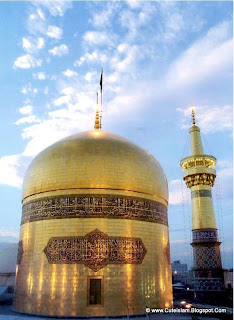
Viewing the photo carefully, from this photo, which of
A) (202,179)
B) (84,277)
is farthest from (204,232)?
(84,277)

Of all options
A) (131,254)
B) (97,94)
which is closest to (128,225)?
(131,254)

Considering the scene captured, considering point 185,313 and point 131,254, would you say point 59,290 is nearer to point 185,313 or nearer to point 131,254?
point 131,254

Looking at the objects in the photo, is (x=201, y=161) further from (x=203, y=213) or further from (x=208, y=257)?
(x=208, y=257)

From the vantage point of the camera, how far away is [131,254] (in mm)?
10695

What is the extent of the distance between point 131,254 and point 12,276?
37.6 feet

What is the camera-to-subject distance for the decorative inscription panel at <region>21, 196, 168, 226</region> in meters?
10.9

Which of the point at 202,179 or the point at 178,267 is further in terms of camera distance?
the point at 178,267

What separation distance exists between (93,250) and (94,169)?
3.08 meters

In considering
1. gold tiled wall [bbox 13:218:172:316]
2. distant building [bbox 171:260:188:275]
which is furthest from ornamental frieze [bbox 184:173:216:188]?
distant building [bbox 171:260:188:275]

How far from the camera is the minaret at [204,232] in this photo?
1803cm

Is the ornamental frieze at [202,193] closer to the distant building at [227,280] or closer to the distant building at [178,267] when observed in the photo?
the distant building at [227,280]

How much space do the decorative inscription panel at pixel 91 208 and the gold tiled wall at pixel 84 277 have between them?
0.21 m

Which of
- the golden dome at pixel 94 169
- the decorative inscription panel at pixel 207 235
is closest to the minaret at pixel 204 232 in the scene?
the decorative inscription panel at pixel 207 235

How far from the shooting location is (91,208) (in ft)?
35.8
